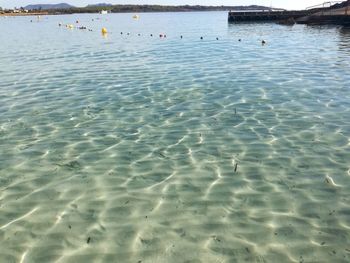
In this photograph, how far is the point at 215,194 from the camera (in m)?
7.06

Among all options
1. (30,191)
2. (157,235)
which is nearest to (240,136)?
(157,235)

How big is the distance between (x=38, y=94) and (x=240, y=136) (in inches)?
377

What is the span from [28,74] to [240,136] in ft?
48.9

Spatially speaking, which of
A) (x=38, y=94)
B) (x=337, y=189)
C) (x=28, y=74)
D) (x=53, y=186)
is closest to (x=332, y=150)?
(x=337, y=189)

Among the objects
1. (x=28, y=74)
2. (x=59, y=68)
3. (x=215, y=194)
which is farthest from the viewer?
(x=59, y=68)

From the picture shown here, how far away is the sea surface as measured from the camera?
224 inches

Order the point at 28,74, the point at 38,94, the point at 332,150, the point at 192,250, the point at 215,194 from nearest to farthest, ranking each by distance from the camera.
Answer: the point at 192,250 → the point at 215,194 → the point at 332,150 → the point at 38,94 → the point at 28,74

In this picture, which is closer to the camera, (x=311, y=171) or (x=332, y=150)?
(x=311, y=171)

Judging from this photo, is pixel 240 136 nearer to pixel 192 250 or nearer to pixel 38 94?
pixel 192 250

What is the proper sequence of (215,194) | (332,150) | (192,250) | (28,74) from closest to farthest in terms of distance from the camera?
(192,250)
(215,194)
(332,150)
(28,74)

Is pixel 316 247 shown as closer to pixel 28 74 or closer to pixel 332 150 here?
pixel 332 150

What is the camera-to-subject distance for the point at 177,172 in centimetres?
798

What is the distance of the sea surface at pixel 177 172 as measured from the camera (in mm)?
5684

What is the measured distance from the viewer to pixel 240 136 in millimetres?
9891
